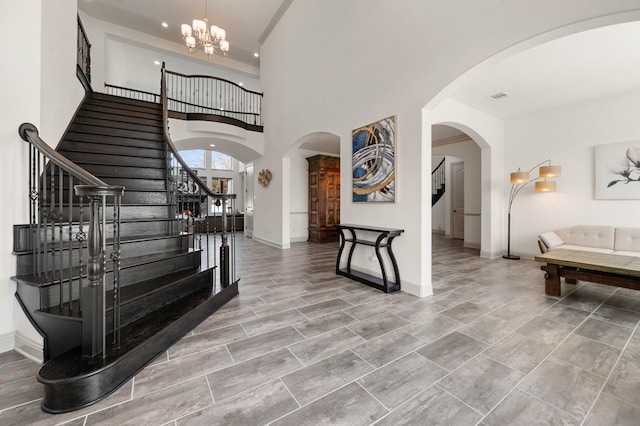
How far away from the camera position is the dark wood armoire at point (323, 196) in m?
7.60

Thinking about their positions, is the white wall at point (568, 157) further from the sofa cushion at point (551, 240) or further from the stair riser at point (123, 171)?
the stair riser at point (123, 171)

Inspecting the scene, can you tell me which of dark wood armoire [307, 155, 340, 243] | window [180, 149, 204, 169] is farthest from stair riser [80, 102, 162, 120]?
window [180, 149, 204, 169]

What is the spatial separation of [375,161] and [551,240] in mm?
3527

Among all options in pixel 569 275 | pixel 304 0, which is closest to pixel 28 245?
pixel 569 275

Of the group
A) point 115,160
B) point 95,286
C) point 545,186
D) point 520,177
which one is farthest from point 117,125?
point 545,186

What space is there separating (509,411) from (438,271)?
317cm

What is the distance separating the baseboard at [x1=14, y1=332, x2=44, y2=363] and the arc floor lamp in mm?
7039

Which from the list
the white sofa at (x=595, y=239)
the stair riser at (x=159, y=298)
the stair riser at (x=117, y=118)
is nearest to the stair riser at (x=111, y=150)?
the stair riser at (x=117, y=118)

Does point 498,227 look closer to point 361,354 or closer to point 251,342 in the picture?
point 361,354

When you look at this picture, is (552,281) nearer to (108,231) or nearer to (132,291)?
(132,291)

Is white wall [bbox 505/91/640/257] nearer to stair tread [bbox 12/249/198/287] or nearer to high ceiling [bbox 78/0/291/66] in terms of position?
stair tread [bbox 12/249/198/287]

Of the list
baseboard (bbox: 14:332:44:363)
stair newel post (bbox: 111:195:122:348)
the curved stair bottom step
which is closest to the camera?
the curved stair bottom step

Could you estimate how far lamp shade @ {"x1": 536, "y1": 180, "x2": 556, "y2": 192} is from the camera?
4.91 m

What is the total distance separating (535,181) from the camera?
17.6 feet
